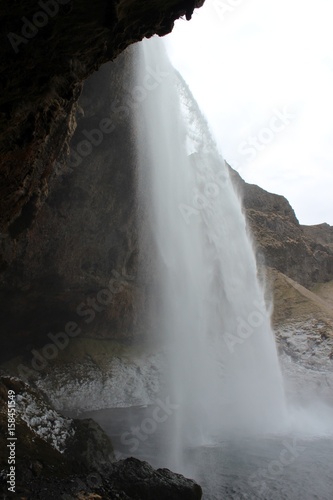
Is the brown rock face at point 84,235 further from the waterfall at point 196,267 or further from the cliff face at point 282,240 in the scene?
the cliff face at point 282,240

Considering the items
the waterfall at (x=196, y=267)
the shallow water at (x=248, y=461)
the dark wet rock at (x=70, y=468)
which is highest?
the waterfall at (x=196, y=267)

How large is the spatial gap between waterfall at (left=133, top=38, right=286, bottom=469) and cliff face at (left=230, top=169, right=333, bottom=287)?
15.8m

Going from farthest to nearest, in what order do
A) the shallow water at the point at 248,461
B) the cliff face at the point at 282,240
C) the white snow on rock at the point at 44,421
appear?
the cliff face at the point at 282,240 → the white snow on rock at the point at 44,421 → the shallow water at the point at 248,461

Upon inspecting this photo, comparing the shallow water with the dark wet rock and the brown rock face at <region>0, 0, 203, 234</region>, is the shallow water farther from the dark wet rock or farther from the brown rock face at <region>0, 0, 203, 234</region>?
the brown rock face at <region>0, 0, 203, 234</region>

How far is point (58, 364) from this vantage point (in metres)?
19.8

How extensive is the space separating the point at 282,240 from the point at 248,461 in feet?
113

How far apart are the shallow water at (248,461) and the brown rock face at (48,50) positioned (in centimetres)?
860

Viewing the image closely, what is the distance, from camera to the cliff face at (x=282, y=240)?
41938mm

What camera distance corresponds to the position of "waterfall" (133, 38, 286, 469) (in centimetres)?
2056

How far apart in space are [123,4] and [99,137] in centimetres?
1258

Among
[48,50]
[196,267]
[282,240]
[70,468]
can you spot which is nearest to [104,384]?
[196,267]

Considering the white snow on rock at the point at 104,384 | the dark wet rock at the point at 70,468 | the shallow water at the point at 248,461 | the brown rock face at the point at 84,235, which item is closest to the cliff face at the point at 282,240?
the white snow on rock at the point at 104,384

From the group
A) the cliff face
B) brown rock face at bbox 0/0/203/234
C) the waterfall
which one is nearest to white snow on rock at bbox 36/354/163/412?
the waterfall

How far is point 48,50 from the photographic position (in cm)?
630
